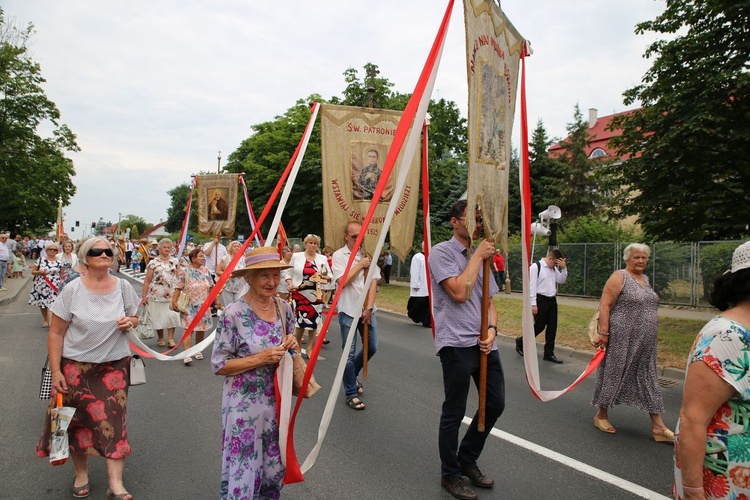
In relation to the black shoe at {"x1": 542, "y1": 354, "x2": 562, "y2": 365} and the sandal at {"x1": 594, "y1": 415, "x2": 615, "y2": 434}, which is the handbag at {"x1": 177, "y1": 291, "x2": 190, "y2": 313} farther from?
the sandal at {"x1": 594, "y1": 415, "x2": 615, "y2": 434}

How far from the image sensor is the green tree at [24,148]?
2720 cm

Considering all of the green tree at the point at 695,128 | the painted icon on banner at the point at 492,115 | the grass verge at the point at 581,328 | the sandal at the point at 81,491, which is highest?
the green tree at the point at 695,128

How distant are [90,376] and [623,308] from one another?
14.4 ft

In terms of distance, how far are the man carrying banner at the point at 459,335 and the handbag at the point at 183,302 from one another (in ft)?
18.4

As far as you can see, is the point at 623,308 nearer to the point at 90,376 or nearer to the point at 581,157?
the point at 90,376

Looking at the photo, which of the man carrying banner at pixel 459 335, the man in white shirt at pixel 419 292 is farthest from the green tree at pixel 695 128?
the man carrying banner at pixel 459 335

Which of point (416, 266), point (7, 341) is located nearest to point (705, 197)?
point (416, 266)

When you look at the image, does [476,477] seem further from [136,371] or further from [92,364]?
[92,364]

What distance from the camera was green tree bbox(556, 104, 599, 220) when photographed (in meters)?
36.8

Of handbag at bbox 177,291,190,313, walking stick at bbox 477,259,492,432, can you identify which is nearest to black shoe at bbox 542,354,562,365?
walking stick at bbox 477,259,492,432

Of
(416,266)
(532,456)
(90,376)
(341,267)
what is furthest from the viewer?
(416,266)

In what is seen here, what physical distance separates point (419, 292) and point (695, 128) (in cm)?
554

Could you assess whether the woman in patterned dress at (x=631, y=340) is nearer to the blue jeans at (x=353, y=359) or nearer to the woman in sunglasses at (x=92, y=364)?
the blue jeans at (x=353, y=359)

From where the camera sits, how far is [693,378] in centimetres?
198
